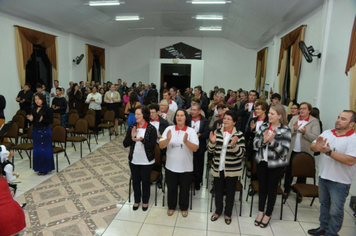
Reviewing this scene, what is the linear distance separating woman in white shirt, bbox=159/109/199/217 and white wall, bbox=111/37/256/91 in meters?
11.6

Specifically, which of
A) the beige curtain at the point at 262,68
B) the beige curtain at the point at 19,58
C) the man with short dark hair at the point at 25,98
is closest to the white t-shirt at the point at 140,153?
the man with short dark hair at the point at 25,98

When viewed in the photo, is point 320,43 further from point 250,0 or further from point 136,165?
point 136,165

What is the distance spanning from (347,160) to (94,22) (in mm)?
10237

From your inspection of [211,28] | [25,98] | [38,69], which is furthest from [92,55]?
[211,28]

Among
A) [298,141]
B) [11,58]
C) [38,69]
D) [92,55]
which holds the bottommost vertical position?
[298,141]

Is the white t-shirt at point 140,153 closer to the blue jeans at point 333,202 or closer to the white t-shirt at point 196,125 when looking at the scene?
the white t-shirt at point 196,125

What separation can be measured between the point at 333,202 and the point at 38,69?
980 cm

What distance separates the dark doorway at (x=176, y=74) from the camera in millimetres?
14234

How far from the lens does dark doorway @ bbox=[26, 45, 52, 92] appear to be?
8773mm

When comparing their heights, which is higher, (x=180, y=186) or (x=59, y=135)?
(x=59, y=135)

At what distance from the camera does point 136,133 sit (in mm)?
3299

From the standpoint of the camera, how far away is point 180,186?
3.40 metres

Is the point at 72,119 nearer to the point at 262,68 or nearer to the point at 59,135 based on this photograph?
the point at 59,135

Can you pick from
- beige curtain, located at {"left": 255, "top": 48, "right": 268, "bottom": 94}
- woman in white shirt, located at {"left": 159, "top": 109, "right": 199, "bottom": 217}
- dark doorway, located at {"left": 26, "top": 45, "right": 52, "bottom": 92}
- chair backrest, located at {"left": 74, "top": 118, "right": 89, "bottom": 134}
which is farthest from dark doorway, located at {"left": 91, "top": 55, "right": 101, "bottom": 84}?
woman in white shirt, located at {"left": 159, "top": 109, "right": 199, "bottom": 217}
